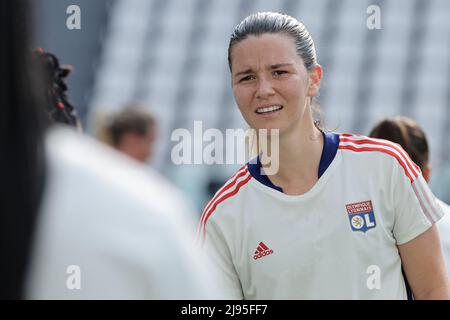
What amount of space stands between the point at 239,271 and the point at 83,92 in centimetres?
2865

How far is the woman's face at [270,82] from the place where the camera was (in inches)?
101

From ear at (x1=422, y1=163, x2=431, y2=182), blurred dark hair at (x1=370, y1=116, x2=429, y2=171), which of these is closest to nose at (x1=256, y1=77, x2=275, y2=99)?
blurred dark hair at (x1=370, y1=116, x2=429, y2=171)

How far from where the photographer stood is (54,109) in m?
2.35

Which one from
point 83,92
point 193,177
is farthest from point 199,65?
point 193,177

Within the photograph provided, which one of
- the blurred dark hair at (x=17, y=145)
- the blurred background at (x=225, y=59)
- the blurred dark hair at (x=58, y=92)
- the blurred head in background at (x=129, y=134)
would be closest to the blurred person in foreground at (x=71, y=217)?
the blurred dark hair at (x=17, y=145)

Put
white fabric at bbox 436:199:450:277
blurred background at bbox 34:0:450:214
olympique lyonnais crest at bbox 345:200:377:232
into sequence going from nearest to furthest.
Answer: olympique lyonnais crest at bbox 345:200:377:232 < white fabric at bbox 436:199:450:277 < blurred background at bbox 34:0:450:214

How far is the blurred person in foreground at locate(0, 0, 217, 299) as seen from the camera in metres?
0.68

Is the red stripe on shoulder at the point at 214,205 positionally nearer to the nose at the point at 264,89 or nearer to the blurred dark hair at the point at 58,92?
the nose at the point at 264,89

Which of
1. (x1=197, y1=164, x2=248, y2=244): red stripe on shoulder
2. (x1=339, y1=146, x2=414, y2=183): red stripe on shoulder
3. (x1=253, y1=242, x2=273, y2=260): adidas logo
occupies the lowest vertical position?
(x1=253, y1=242, x2=273, y2=260): adidas logo

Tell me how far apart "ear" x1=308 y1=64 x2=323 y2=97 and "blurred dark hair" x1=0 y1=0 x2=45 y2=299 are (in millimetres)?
2078

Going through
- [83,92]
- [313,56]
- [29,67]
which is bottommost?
[29,67]

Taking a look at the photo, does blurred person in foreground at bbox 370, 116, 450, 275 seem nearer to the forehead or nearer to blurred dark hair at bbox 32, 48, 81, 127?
the forehead

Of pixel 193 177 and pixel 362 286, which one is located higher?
pixel 193 177

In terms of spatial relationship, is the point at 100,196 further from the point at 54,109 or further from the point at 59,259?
the point at 54,109
